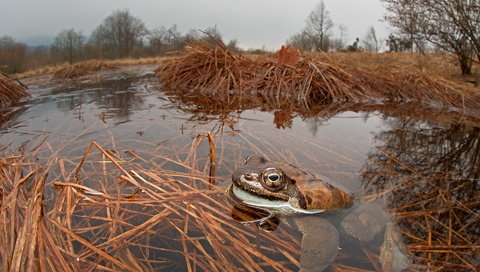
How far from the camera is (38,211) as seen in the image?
1587mm

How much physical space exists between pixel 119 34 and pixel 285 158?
160 feet

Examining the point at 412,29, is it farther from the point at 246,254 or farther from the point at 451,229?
the point at 246,254

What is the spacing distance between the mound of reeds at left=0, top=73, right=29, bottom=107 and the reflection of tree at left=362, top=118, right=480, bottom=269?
630 cm

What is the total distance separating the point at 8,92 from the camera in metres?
6.06

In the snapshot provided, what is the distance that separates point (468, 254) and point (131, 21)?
52.4 meters

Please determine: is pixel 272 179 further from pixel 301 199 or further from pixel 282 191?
pixel 301 199

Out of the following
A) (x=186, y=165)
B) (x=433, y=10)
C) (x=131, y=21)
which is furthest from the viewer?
(x=131, y=21)

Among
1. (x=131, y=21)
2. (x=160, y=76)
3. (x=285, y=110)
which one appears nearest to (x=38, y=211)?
(x=285, y=110)

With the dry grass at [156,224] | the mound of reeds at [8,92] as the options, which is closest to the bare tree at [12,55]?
the mound of reeds at [8,92]

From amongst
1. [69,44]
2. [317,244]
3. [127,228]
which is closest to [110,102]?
[127,228]

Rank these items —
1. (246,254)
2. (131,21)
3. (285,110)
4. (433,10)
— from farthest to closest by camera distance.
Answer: (131,21) → (433,10) → (285,110) → (246,254)

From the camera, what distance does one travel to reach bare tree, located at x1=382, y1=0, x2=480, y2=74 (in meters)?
10.2

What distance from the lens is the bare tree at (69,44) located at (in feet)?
121

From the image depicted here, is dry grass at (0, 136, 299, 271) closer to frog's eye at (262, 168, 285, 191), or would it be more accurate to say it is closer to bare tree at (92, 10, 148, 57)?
frog's eye at (262, 168, 285, 191)
